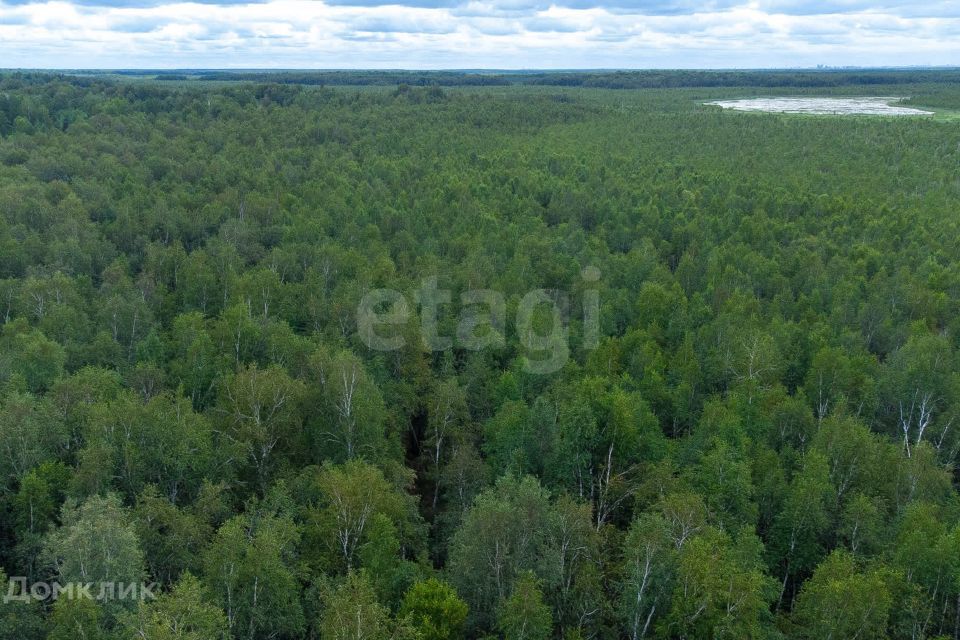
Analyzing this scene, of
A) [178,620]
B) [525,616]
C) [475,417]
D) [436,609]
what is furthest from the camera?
[475,417]

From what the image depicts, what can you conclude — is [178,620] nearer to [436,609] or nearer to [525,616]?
[436,609]

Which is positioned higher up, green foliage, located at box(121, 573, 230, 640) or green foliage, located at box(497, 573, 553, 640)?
green foliage, located at box(121, 573, 230, 640)

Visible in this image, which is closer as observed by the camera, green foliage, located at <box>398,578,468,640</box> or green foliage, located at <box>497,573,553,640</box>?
green foliage, located at <box>497,573,553,640</box>

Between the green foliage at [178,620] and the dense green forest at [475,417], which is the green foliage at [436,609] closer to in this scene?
the dense green forest at [475,417]

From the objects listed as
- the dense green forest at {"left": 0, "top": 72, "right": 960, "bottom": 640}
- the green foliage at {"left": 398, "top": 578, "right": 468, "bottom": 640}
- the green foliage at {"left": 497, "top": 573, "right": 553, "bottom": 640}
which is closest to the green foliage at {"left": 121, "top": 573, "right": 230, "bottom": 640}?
the dense green forest at {"left": 0, "top": 72, "right": 960, "bottom": 640}

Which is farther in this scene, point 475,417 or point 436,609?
point 475,417

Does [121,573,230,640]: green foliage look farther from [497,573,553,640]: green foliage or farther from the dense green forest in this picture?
[497,573,553,640]: green foliage

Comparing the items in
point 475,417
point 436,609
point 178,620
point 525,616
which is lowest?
point 475,417

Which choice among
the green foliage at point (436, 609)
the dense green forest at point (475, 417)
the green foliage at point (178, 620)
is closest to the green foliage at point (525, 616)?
the dense green forest at point (475, 417)

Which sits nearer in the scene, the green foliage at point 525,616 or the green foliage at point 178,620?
the green foliage at point 178,620

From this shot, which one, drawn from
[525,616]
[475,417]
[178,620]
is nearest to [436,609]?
[525,616]
